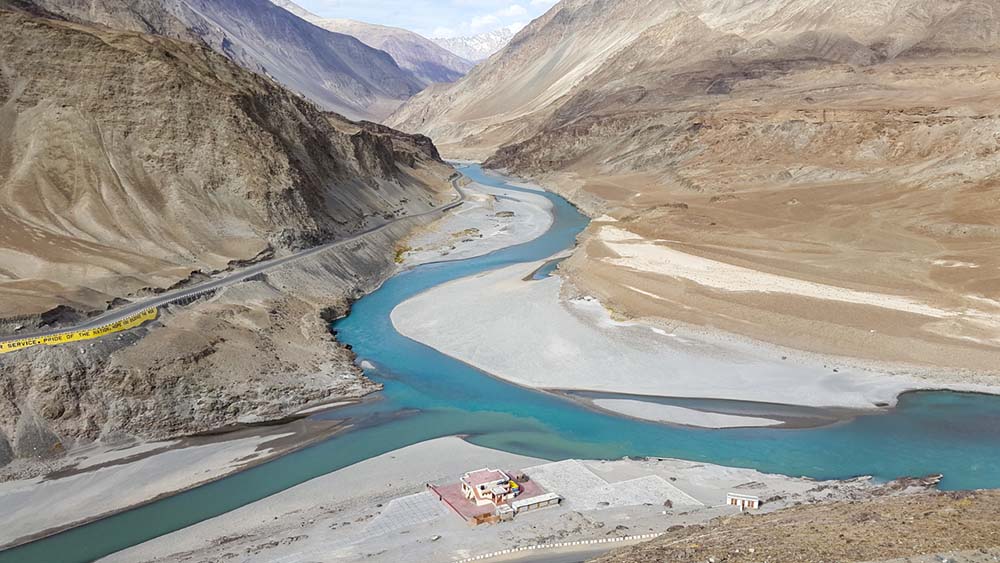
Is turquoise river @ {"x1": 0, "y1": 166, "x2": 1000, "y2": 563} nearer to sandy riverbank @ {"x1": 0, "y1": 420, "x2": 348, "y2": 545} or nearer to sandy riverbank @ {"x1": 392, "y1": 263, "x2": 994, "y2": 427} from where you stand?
sandy riverbank @ {"x1": 0, "y1": 420, "x2": 348, "y2": 545}

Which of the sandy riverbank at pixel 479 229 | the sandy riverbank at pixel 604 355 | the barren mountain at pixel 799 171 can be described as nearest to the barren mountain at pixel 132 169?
the sandy riverbank at pixel 479 229

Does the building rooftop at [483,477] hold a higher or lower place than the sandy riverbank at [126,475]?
lower

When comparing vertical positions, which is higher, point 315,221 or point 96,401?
point 315,221

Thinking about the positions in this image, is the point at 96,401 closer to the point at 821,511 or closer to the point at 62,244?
the point at 62,244

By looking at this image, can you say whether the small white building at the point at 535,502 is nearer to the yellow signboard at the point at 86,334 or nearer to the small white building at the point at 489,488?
the small white building at the point at 489,488

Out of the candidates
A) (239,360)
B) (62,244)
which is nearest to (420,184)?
(62,244)

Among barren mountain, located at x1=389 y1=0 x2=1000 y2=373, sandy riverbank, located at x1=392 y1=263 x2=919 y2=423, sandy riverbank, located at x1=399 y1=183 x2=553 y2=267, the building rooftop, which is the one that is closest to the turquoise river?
sandy riverbank, located at x1=392 y1=263 x2=919 y2=423
